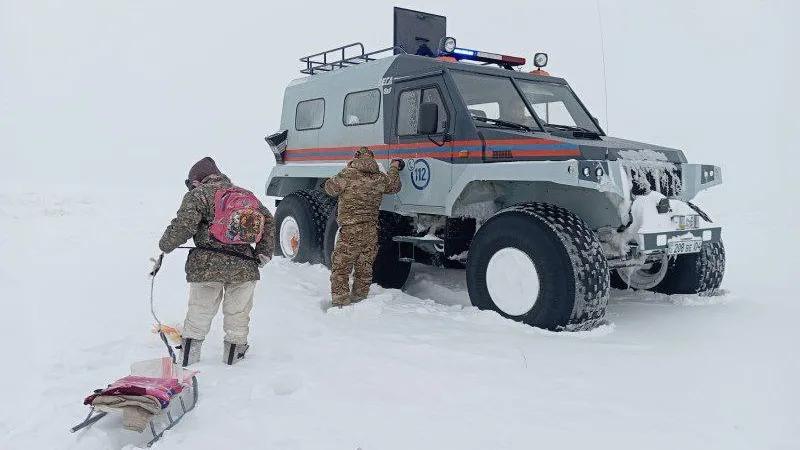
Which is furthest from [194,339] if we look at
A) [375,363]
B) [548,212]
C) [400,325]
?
[548,212]

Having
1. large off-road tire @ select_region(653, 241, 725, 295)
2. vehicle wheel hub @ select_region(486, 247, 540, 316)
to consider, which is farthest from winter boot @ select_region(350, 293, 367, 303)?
large off-road tire @ select_region(653, 241, 725, 295)

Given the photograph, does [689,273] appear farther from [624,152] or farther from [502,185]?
[502,185]

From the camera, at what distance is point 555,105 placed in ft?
22.1

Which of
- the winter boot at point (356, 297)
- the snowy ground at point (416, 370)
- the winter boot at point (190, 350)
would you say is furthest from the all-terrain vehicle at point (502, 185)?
the winter boot at point (190, 350)

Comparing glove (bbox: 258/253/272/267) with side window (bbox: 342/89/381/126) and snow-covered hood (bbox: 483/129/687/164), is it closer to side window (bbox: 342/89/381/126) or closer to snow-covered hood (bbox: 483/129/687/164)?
snow-covered hood (bbox: 483/129/687/164)

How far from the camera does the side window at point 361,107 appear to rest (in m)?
7.08

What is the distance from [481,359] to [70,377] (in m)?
2.57

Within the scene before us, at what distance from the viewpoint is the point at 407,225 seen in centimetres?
711

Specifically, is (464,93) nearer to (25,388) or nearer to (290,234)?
(290,234)

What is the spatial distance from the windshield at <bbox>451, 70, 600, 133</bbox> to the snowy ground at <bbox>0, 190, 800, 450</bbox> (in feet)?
6.12

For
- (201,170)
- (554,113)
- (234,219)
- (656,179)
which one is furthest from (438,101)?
(234,219)

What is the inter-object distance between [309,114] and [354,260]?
9.79ft

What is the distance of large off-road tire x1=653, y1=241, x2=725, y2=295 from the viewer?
623cm

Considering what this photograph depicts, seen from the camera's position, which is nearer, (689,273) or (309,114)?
(689,273)
